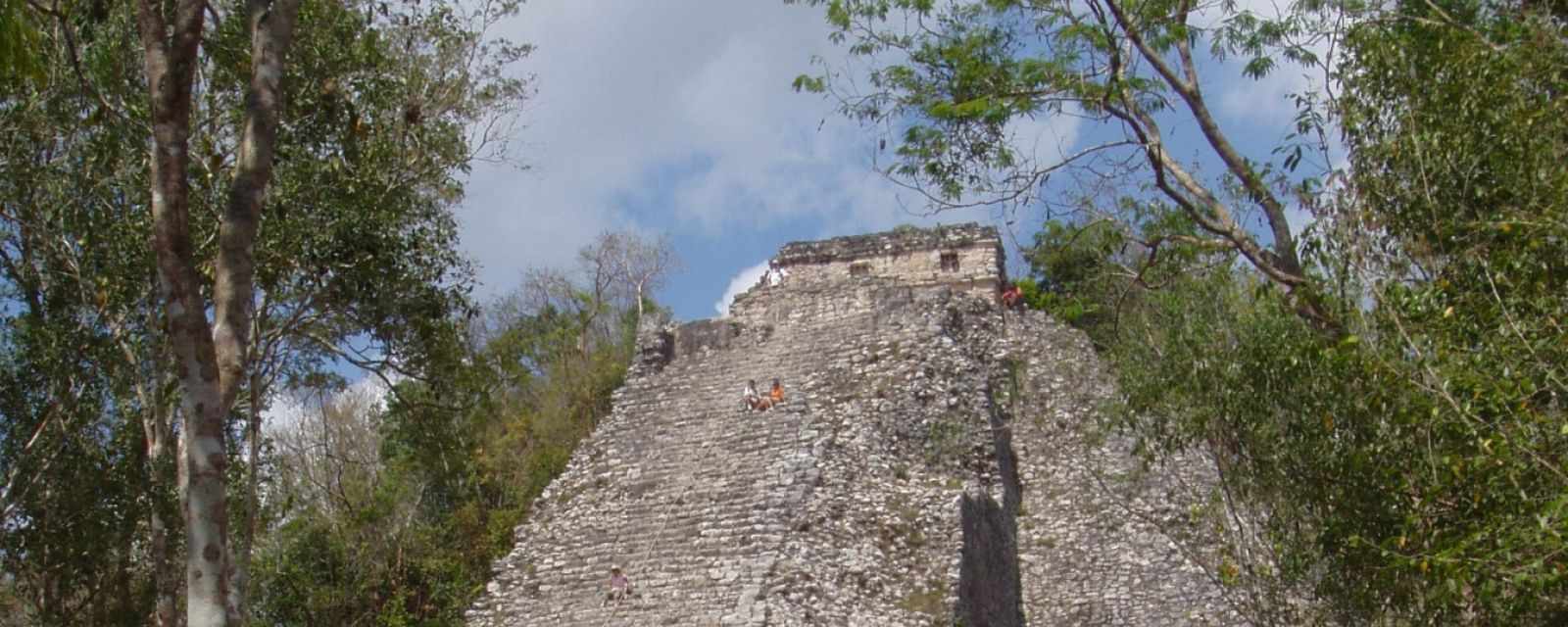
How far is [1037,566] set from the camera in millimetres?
14211

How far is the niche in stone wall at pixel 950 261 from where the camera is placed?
19844mm

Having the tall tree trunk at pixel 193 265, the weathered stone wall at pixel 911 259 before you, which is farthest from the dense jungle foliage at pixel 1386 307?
the weathered stone wall at pixel 911 259

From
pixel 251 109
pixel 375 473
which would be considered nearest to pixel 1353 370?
pixel 251 109

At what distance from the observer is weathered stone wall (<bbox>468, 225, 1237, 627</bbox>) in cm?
1188

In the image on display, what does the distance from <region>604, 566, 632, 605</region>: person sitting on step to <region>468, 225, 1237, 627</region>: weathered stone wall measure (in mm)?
100

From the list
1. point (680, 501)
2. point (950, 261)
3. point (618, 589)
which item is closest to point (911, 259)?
point (950, 261)

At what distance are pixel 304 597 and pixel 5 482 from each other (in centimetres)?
697

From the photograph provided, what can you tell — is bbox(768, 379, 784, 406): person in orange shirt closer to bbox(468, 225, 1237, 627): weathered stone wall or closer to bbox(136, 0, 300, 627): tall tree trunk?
bbox(468, 225, 1237, 627): weathered stone wall

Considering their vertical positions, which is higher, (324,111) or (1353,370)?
(324,111)

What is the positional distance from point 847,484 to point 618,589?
94.1 inches

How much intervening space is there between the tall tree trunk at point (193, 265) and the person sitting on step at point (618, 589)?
237 inches

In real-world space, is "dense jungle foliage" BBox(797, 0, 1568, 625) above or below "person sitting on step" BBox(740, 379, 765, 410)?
below

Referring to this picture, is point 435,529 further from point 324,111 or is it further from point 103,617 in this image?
point 324,111

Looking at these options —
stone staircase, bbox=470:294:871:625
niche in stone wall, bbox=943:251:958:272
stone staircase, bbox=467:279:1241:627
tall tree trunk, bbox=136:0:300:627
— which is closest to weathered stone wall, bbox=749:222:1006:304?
niche in stone wall, bbox=943:251:958:272
